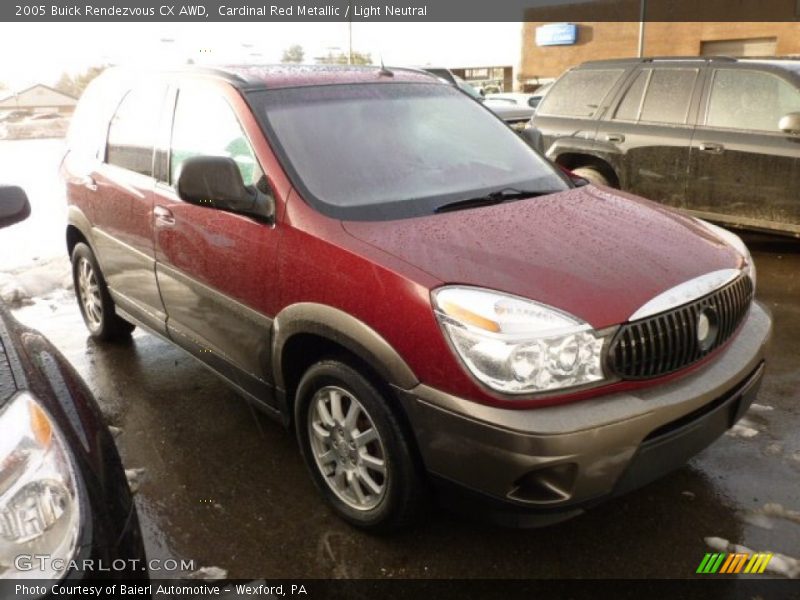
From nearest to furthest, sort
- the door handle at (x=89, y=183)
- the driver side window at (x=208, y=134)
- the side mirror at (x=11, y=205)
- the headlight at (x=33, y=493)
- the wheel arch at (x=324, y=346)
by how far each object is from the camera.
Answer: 1. the headlight at (x=33, y=493)
2. the wheel arch at (x=324, y=346)
3. the side mirror at (x=11, y=205)
4. the driver side window at (x=208, y=134)
5. the door handle at (x=89, y=183)

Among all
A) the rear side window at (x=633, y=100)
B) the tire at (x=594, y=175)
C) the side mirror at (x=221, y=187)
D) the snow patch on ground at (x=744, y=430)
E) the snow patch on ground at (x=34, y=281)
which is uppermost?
the rear side window at (x=633, y=100)

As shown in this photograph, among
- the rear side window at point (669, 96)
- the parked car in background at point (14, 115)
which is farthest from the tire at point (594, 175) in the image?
the parked car in background at point (14, 115)

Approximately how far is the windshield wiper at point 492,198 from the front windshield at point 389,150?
0.11 ft

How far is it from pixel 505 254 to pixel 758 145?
4.81 meters

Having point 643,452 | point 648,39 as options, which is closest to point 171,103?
point 643,452

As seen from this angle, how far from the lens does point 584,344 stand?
218 cm

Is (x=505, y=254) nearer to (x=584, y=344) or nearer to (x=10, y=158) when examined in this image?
(x=584, y=344)

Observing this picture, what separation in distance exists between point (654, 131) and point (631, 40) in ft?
117

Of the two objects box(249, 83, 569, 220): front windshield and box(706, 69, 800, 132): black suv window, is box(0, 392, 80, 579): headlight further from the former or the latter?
box(706, 69, 800, 132): black suv window

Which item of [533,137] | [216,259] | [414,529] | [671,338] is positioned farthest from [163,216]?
[671,338]

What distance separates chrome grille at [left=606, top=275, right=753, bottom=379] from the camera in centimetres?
222

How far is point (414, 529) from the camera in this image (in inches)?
108

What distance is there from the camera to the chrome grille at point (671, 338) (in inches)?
87.4

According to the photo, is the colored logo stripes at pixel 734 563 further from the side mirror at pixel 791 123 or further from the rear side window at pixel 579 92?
the rear side window at pixel 579 92
